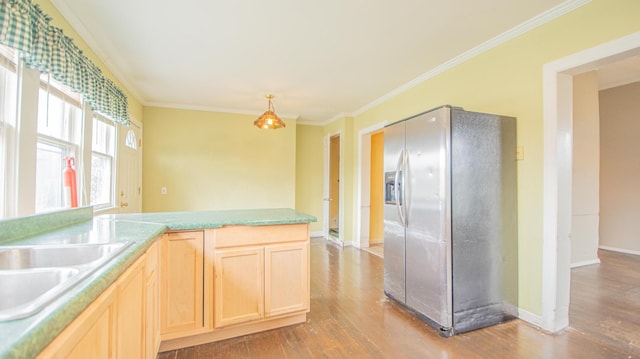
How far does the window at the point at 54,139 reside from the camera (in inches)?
78.2

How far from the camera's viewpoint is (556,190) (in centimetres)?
212

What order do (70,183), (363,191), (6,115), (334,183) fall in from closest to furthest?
(6,115), (70,183), (363,191), (334,183)

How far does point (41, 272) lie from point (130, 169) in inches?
134

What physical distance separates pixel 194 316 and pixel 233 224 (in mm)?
700

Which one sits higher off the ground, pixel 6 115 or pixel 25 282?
pixel 6 115

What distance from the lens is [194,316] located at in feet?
6.53

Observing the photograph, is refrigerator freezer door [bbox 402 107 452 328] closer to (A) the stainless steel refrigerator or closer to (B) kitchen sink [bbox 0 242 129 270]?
(A) the stainless steel refrigerator

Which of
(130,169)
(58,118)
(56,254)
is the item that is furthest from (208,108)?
(56,254)

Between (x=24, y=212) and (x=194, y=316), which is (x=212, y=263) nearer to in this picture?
(x=194, y=316)

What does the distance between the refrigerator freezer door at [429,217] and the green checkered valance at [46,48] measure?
262cm

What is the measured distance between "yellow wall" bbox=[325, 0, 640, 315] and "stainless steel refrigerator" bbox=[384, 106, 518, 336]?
93 mm

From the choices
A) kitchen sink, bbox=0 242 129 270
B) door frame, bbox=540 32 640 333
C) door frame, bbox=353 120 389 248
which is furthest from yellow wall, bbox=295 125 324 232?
kitchen sink, bbox=0 242 129 270

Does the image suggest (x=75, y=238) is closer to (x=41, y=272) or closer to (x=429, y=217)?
(x=41, y=272)

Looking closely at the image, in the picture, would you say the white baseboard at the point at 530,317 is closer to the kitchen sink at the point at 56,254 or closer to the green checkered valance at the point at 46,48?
the kitchen sink at the point at 56,254
